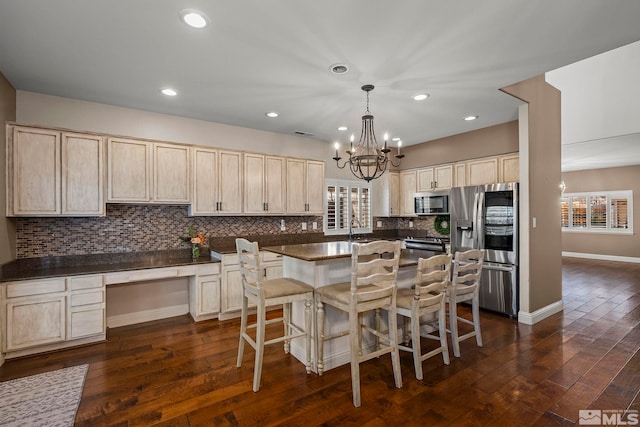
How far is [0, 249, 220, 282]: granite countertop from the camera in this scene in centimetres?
301

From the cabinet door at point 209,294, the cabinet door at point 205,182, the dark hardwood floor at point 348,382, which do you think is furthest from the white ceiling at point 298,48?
the dark hardwood floor at point 348,382

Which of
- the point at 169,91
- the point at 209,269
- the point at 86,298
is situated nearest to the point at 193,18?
the point at 169,91

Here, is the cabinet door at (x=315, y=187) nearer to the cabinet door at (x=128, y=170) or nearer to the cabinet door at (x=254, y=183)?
the cabinet door at (x=254, y=183)

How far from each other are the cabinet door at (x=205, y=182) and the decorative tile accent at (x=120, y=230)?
315 mm

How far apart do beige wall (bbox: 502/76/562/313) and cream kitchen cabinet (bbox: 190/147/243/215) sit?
3.65 metres

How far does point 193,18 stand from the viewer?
211 centimetres

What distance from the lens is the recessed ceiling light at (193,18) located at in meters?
2.05

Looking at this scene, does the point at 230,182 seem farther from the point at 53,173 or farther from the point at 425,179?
the point at 425,179

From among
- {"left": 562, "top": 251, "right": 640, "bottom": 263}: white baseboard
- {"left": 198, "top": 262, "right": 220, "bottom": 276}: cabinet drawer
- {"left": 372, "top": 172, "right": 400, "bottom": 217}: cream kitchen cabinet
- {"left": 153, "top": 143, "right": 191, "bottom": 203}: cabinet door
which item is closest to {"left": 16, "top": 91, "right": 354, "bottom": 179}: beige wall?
{"left": 153, "top": 143, "right": 191, "bottom": 203}: cabinet door

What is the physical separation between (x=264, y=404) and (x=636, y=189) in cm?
1125

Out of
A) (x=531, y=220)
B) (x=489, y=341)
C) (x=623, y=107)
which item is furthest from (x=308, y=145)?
(x=623, y=107)

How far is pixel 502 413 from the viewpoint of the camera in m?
2.11

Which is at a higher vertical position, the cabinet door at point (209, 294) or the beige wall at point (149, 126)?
the beige wall at point (149, 126)

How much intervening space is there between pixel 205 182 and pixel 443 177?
13.0 ft
